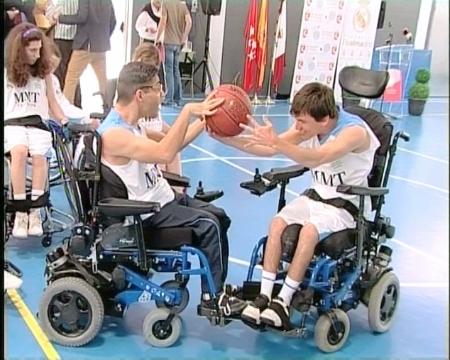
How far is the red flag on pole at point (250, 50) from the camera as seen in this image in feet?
29.0

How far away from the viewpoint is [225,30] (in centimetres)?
907

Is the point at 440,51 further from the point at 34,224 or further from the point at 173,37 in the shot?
the point at 173,37

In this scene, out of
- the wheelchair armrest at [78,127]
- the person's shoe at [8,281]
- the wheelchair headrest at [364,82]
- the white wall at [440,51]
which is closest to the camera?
the white wall at [440,51]

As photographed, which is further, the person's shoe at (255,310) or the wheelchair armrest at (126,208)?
the person's shoe at (255,310)

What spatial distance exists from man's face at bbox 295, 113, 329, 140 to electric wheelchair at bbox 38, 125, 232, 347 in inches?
25.6

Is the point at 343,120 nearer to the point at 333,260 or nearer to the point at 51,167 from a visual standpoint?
the point at 333,260

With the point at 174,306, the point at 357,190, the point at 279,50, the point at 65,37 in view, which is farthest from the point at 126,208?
the point at 279,50

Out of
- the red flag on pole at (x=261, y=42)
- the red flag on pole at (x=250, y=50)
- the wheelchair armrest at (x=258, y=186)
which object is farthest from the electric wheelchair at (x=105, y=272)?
the red flag on pole at (x=261, y=42)

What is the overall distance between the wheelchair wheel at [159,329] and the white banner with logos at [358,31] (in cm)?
702

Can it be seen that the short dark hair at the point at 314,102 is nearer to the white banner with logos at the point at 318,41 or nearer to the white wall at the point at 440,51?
the white wall at the point at 440,51

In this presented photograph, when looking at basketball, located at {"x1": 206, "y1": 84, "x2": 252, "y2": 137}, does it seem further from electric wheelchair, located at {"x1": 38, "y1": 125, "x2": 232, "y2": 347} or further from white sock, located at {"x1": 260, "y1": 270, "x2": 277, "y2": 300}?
white sock, located at {"x1": 260, "y1": 270, "x2": 277, "y2": 300}

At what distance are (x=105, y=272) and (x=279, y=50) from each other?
6.96 metres

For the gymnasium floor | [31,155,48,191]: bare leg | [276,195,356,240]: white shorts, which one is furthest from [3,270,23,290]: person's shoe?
[31,155,48,191]: bare leg

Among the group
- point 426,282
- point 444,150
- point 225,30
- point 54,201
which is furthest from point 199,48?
point 444,150
